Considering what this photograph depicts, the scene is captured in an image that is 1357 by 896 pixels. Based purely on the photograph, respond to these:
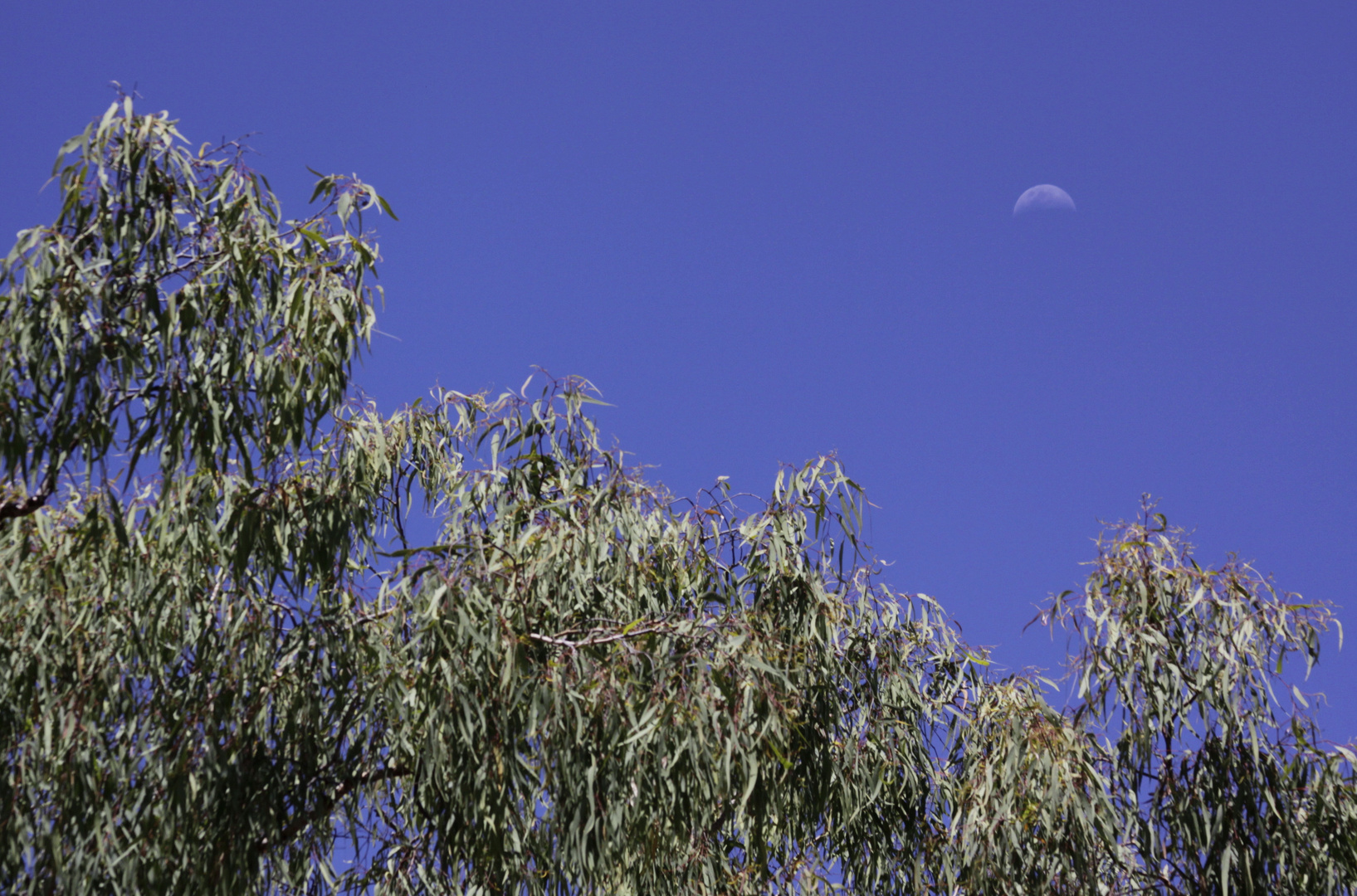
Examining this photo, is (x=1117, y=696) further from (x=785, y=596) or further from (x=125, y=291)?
(x=125, y=291)

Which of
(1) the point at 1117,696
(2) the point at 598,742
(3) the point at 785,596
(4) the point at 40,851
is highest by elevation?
(3) the point at 785,596

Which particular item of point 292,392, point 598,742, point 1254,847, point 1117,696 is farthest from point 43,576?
point 1254,847

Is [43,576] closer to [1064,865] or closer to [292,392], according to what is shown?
[292,392]

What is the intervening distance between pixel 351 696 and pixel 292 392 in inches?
33.1

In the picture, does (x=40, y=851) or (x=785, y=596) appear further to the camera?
(x=785, y=596)

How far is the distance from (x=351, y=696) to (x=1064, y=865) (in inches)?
87.4

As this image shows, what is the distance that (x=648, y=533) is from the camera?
169 inches

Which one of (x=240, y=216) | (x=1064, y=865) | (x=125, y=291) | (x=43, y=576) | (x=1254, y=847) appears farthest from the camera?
(x=1064, y=865)

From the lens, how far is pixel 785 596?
4.34 metres

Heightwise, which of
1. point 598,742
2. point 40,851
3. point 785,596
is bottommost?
point 40,851

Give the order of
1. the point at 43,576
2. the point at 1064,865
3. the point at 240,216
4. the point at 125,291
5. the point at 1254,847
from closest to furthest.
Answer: the point at 125,291, the point at 240,216, the point at 43,576, the point at 1254,847, the point at 1064,865

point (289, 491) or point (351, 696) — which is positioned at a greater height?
point (289, 491)

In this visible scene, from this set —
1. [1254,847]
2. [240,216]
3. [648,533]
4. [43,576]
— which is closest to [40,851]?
[43,576]

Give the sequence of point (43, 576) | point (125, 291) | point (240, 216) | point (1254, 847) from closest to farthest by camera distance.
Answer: point (125, 291) → point (240, 216) → point (43, 576) → point (1254, 847)
